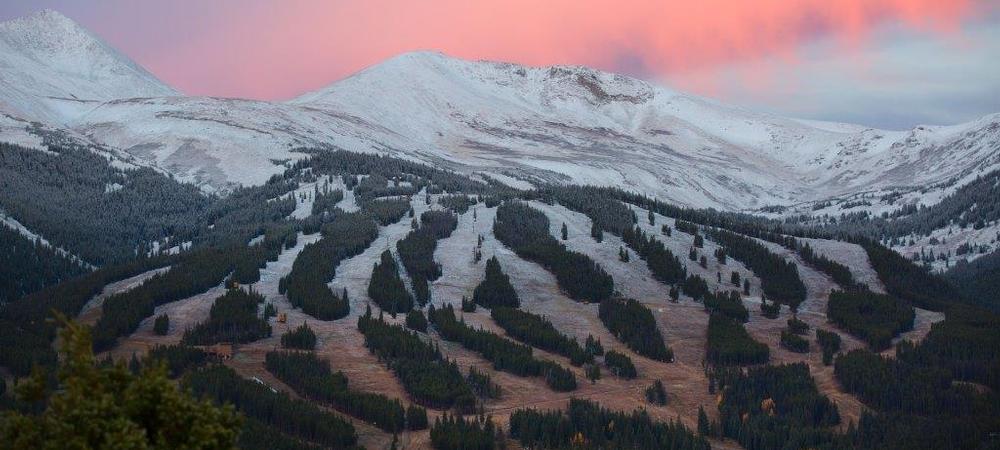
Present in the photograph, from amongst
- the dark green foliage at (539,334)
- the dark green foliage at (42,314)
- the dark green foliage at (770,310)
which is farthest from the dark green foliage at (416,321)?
the dark green foliage at (770,310)

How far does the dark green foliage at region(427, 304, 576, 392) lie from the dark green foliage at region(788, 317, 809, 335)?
24115mm

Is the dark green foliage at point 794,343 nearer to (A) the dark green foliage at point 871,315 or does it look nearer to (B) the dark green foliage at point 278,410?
(A) the dark green foliage at point 871,315

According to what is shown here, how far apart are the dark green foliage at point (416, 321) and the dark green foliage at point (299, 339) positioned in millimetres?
8650

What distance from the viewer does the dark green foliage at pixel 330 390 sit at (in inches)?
2099

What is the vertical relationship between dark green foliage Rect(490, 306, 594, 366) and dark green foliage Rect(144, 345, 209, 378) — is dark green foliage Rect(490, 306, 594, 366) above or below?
above

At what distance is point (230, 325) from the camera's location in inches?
2640

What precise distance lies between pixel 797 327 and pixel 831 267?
827 inches

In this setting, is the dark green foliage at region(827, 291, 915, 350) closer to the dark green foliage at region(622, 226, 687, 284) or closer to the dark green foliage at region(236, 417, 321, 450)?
the dark green foliage at region(622, 226, 687, 284)

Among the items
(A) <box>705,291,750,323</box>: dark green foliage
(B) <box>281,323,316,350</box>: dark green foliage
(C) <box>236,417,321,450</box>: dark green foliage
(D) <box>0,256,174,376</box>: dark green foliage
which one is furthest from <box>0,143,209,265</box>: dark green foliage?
(C) <box>236,417,321,450</box>: dark green foliage

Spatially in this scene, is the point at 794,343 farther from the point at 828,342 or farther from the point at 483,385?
the point at 483,385

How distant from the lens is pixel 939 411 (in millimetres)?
61719

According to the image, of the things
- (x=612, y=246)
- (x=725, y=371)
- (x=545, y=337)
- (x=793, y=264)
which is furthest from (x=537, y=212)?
(x=725, y=371)

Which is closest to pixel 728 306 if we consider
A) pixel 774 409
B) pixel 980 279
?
pixel 774 409

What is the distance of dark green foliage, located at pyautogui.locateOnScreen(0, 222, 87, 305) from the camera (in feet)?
291
